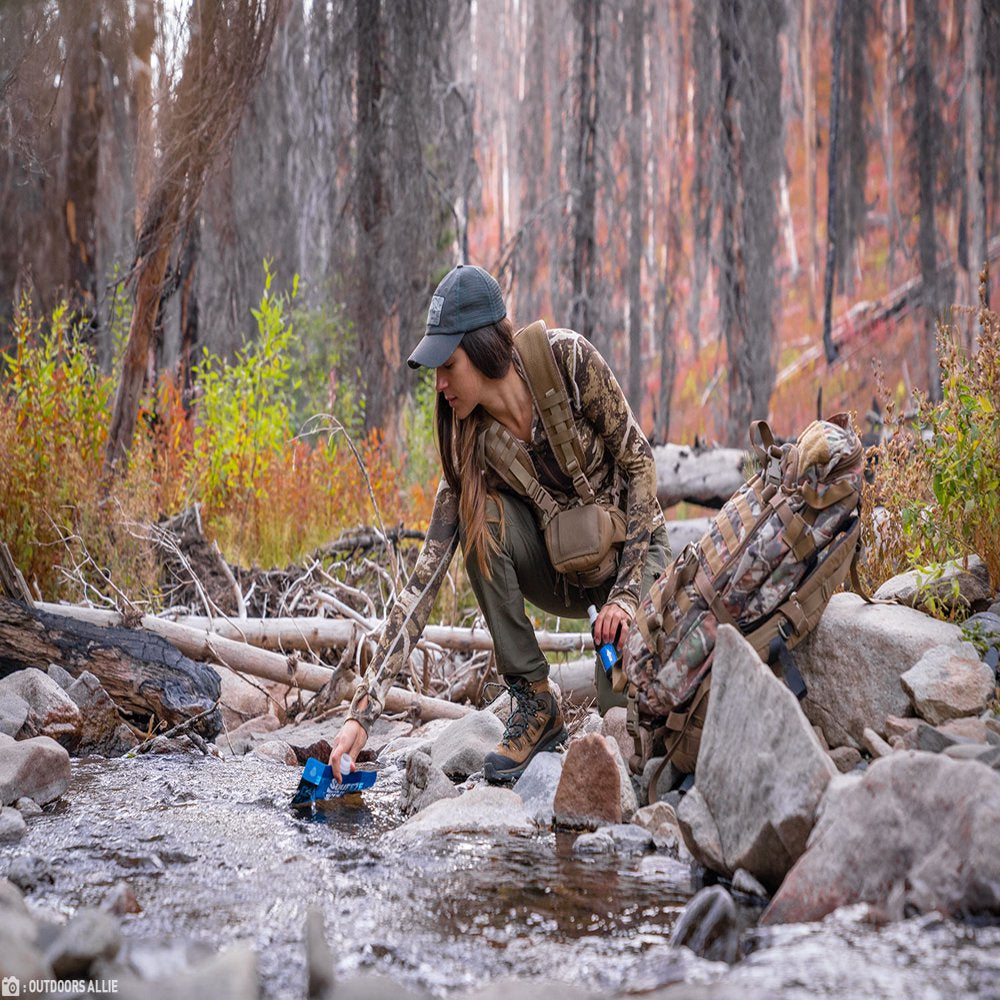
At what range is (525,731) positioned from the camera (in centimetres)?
355

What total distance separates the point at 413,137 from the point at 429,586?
6940 millimetres

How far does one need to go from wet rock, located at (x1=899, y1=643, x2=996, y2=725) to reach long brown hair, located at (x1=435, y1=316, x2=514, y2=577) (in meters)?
1.33

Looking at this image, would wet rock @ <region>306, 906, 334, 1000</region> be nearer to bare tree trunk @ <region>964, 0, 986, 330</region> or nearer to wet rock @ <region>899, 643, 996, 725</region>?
wet rock @ <region>899, 643, 996, 725</region>

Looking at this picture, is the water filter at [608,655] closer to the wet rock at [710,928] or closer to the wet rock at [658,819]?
the wet rock at [658,819]

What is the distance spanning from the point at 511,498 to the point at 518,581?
0.29 m

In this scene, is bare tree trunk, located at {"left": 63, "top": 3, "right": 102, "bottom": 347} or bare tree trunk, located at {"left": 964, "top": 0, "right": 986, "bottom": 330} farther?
bare tree trunk, located at {"left": 964, "top": 0, "right": 986, "bottom": 330}

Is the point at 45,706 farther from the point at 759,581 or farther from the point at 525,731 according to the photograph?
the point at 759,581

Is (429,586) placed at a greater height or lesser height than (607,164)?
lesser

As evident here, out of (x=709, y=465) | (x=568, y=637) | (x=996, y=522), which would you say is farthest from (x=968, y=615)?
(x=709, y=465)

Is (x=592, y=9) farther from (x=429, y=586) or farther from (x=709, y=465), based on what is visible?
(x=429, y=586)

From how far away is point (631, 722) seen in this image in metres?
3.13

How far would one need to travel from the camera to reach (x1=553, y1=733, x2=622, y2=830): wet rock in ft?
9.74

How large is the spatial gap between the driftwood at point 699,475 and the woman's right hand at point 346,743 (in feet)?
18.5

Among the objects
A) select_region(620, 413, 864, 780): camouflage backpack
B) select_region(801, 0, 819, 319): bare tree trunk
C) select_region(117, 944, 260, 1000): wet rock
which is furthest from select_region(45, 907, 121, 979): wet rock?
select_region(801, 0, 819, 319): bare tree trunk
